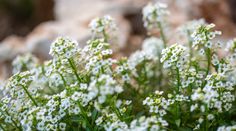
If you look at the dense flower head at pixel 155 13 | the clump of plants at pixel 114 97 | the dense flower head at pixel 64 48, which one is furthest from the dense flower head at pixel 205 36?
the dense flower head at pixel 155 13

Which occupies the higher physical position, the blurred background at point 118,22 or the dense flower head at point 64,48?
the blurred background at point 118,22

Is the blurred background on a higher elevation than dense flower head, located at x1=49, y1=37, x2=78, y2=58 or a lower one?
higher

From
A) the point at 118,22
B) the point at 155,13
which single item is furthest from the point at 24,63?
the point at 118,22

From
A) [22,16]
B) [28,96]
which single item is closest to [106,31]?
[28,96]

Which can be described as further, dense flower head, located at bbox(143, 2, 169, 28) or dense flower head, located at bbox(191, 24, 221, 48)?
dense flower head, located at bbox(143, 2, 169, 28)

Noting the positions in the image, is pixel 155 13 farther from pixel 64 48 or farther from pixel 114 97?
pixel 114 97

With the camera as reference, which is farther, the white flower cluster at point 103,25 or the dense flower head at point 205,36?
the white flower cluster at point 103,25

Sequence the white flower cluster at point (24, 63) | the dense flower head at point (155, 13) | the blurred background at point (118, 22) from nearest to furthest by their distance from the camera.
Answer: the dense flower head at point (155, 13) → the white flower cluster at point (24, 63) → the blurred background at point (118, 22)

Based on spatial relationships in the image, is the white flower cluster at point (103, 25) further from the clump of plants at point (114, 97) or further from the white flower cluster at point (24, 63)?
the white flower cluster at point (24, 63)

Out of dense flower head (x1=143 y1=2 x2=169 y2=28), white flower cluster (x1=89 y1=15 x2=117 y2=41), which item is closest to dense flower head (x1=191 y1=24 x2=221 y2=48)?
white flower cluster (x1=89 y1=15 x2=117 y2=41)

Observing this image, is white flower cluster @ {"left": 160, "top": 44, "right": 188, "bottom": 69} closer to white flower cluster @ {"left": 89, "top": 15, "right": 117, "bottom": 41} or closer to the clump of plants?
the clump of plants

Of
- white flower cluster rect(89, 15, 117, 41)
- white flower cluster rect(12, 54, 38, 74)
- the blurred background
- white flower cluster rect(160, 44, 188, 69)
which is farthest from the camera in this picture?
the blurred background
